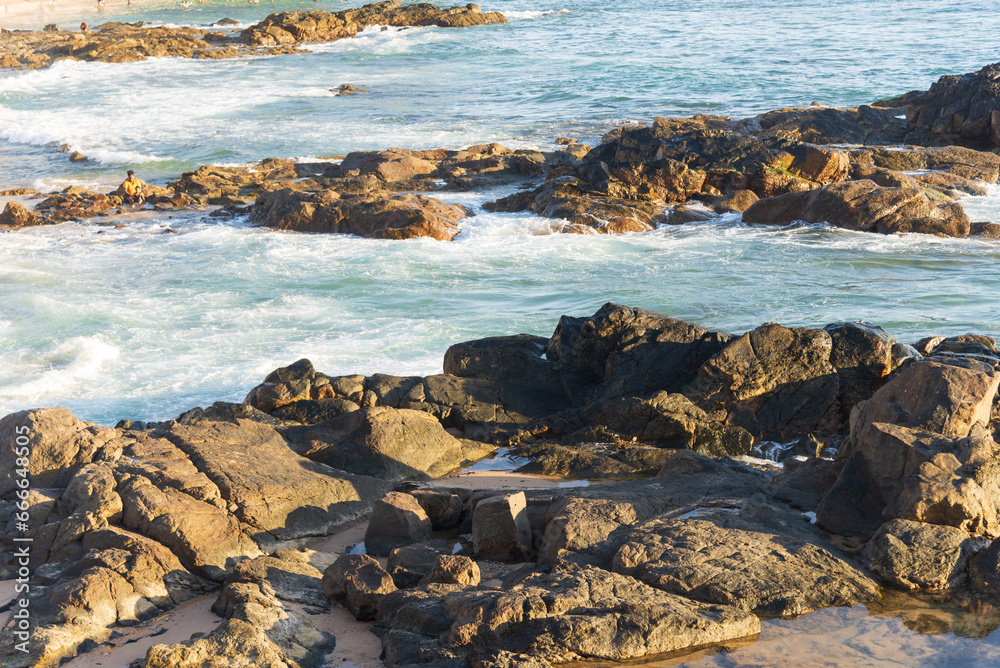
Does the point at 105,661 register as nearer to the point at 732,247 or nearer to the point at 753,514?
the point at 753,514

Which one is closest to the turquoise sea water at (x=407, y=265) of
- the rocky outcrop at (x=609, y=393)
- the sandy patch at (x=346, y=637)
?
the rocky outcrop at (x=609, y=393)

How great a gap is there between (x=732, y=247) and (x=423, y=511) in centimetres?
1076

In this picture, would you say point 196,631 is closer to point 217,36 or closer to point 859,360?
point 859,360

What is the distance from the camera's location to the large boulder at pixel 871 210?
52.8 ft

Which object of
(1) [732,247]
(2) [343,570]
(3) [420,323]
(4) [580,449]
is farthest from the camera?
(1) [732,247]

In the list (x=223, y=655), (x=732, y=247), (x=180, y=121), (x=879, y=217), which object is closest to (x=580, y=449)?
(x=223, y=655)

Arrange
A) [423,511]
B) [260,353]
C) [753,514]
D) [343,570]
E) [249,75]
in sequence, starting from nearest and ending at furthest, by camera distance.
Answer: [343,570] < [753,514] < [423,511] < [260,353] < [249,75]

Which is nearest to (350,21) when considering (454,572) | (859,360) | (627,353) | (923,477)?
(627,353)

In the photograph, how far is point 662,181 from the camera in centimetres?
1841

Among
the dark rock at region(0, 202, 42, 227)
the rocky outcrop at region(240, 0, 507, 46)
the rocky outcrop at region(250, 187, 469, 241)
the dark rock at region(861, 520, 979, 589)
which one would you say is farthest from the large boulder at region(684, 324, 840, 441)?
the rocky outcrop at region(240, 0, 507, 46)

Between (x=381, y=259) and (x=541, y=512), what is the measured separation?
33.3 ft

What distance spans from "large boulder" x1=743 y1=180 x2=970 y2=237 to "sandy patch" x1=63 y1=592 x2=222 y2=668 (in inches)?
546

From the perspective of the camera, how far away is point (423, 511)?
22.5ft

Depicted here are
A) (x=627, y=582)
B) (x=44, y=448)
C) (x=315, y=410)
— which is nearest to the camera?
(x=627, y=582)
